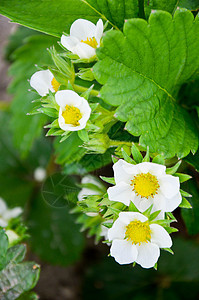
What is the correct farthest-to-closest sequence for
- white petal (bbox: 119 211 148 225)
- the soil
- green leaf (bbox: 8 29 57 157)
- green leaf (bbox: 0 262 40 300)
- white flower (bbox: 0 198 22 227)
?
the soil
green leaf (bbox: 8 29 57 157)
white flower (bbox: 0 198 22 227)
green leaf (bbox: 0 262 40 300)
white petal (bbox: 119 211 148 225)

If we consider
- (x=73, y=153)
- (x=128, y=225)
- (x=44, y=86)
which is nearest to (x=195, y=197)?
(x=128, y=225)

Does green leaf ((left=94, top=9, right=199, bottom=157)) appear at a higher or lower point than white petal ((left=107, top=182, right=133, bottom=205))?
higher

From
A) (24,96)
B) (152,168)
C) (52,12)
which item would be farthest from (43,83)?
(24,96)

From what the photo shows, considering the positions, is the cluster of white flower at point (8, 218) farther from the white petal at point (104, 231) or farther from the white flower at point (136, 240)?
the white flower at point (136, 240)

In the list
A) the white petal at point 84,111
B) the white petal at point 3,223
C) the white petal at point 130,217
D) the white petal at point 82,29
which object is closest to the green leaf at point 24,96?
the white petal at point 3,223

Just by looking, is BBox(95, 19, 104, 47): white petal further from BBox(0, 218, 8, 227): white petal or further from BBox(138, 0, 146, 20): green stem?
BBox(0, 218, 8, 227): white petal

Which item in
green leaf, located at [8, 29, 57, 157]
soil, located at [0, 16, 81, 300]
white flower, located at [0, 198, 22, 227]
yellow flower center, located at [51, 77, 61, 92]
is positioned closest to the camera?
yellow flower center, located at [51, 77, 61, 92]

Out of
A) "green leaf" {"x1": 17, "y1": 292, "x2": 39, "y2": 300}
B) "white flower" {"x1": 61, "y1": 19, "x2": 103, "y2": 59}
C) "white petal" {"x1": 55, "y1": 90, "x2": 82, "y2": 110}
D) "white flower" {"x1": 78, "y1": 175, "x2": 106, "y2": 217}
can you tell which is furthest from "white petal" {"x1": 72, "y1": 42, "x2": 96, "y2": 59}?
"green leaf" {"x1": 17, "y1": 292, "x2": 39, "y2": 300}
